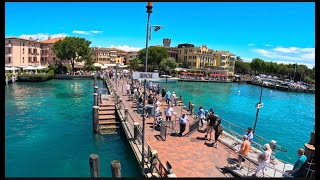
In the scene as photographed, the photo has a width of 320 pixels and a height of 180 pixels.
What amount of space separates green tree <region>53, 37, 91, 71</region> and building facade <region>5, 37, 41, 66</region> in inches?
353

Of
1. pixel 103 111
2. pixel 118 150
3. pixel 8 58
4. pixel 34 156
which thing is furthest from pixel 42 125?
pixel 8 58

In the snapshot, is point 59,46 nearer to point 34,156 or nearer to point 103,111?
point 103,111

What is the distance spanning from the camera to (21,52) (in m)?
77.5

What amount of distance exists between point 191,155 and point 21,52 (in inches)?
3135

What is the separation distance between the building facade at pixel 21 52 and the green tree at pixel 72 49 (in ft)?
29.4

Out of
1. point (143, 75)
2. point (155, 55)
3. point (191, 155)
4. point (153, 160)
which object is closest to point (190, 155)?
point (191, 155)

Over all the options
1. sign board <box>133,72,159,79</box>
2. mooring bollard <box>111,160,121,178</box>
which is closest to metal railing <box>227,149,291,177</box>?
mooring bollard <box>111,160,121,178</box>

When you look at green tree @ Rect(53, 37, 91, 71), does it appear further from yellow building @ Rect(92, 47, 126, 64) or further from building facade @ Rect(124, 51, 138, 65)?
building facade @ Rect(124, 51, 138, 65)

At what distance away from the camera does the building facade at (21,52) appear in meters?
70.5

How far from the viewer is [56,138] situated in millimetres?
19578

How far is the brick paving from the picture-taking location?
34.7ft

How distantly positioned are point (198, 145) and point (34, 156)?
998cm

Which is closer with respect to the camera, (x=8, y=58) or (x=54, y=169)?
(x=54, y=169)

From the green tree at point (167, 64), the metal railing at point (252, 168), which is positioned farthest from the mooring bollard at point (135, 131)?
the green tree at point (167, 64)
